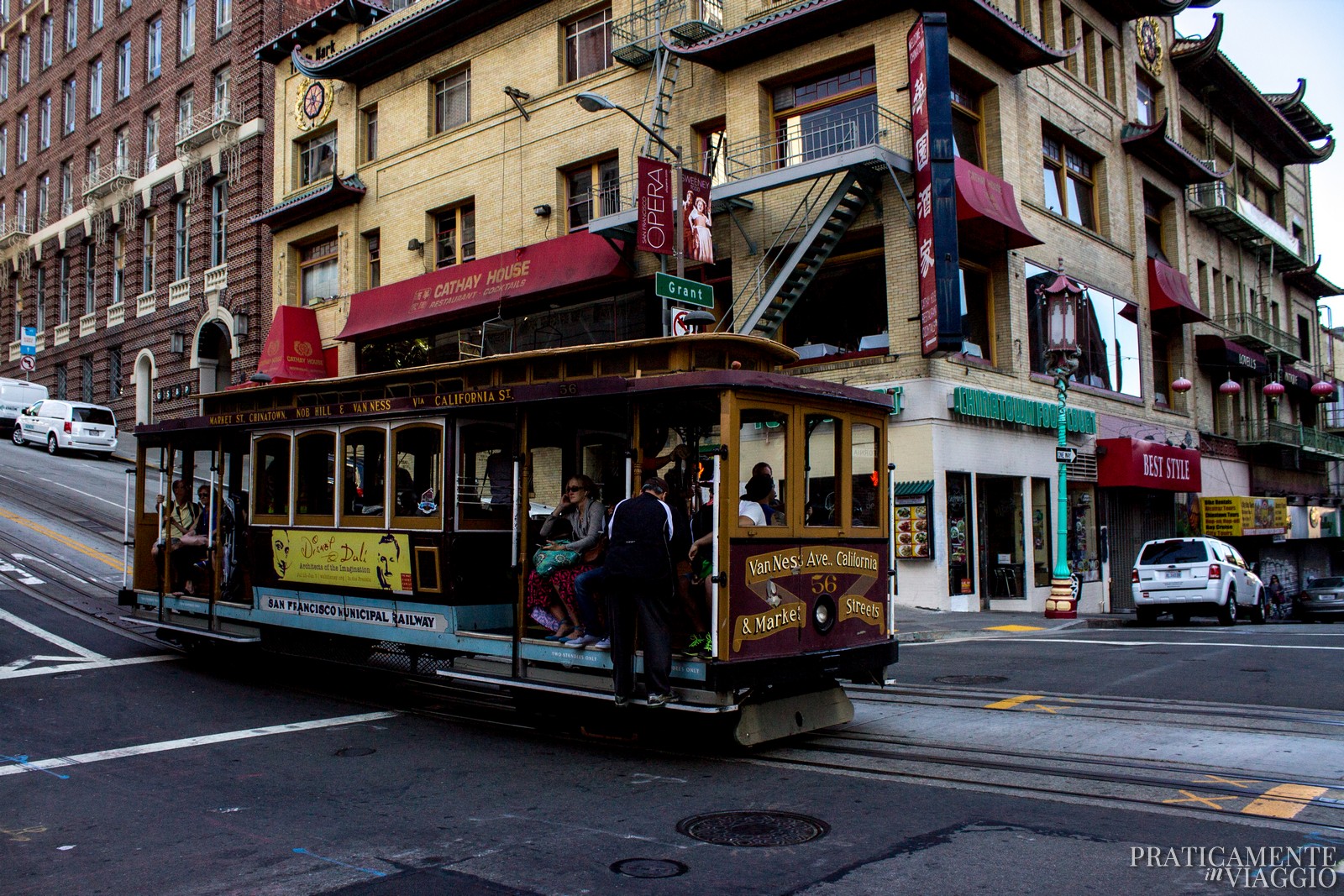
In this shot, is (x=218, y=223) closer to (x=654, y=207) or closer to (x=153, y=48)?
(x=153, y=48)

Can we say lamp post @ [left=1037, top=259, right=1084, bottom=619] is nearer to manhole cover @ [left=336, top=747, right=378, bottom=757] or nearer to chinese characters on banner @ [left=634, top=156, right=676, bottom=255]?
chinese characters on banner @ [left=634, top=156, right=676, bottom=255]

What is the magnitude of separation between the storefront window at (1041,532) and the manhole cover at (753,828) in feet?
58.8

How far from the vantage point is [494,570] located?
31.1 ft

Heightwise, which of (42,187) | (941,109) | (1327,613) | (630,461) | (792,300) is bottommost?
(1327,613)

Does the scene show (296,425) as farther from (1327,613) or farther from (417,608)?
(1327,613)

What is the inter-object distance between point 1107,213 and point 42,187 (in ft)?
150

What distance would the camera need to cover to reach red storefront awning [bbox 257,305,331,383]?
96.4ft

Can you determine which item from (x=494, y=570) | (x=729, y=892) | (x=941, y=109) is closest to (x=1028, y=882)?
(x=729, y=892)

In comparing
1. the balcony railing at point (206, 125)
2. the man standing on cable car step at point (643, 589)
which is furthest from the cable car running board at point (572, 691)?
the balcony railing at point (206, 125)

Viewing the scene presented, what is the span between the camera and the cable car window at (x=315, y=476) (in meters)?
10.4

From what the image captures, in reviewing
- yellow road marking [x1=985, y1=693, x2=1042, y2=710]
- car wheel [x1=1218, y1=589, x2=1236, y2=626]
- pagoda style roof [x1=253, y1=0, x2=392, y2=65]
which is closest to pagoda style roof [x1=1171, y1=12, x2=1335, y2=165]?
car wheel [x1=1218, y1=589, x2=1236, y2=626]

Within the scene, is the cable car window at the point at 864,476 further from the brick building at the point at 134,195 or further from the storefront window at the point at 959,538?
the brick building at the point at 134,195

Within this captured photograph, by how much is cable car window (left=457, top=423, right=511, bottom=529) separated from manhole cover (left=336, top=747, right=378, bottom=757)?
212cm

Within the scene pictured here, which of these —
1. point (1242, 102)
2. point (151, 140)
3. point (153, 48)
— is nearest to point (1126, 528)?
point (1242, 102)
